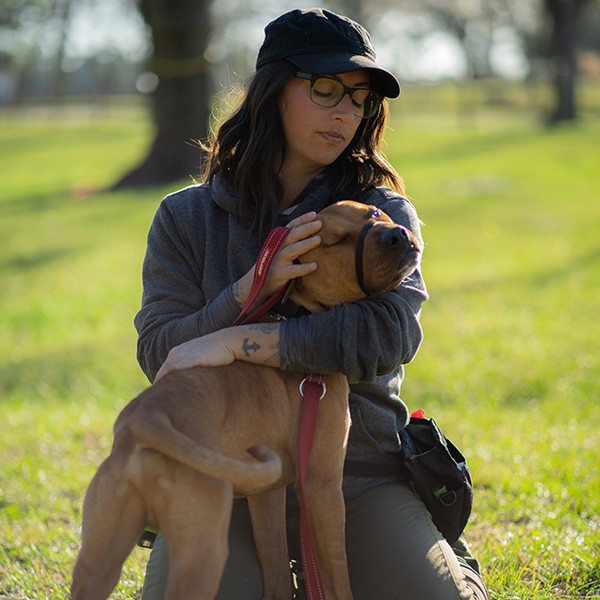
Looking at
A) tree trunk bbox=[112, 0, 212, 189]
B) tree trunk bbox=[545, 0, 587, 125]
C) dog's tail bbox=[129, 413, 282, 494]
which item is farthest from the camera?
tree trunk bbox=[545, 0, 587, 125]

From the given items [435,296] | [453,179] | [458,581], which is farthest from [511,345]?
[453,179]

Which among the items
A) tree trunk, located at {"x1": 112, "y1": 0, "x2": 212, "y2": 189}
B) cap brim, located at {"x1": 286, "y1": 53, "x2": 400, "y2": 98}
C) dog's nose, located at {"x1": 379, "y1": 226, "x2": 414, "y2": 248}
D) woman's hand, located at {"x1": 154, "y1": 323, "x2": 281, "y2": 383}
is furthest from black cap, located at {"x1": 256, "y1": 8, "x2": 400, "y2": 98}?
tree trunk, located at {"x1": 112, "y1": 0, "x2": 212, "y2": 189}

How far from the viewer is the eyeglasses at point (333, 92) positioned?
3.16 meters

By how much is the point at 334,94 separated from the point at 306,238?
606 millimetres

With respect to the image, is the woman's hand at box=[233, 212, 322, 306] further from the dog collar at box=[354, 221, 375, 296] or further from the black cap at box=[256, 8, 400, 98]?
the black cap at box=[256, 8, 400, 98]

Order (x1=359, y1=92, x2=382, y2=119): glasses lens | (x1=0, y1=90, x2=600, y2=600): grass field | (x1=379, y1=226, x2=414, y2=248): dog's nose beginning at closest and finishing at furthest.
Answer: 1. (x1=379, y1=226, x2=414, y2=248): dog's nose
2. (x1=359, y1=92, x2=382, y2=119): glasses lens
3. (x1=0, y1=90, x2=600, y2=600): grass field

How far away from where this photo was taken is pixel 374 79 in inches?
128

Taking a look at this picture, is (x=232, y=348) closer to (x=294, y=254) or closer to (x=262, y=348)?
(x=262, y=348)

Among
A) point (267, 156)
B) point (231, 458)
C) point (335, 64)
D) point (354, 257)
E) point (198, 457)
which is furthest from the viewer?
point (267, 156)

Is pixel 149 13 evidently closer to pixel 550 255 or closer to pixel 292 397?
pixel 550 255

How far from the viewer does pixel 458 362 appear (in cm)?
718

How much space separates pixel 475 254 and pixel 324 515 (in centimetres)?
906

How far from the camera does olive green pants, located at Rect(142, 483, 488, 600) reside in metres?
3.03

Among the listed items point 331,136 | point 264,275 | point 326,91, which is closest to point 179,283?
point 264,275
